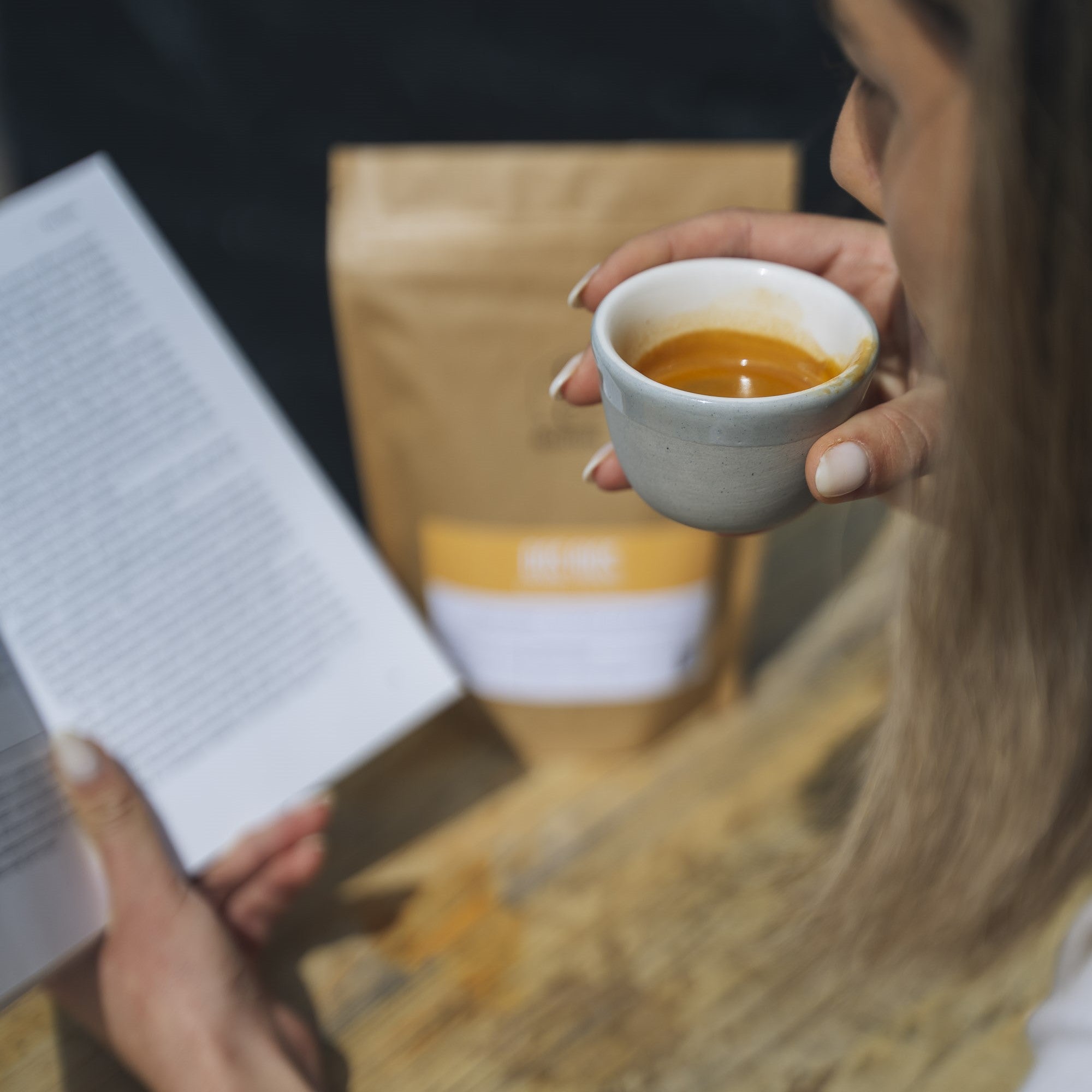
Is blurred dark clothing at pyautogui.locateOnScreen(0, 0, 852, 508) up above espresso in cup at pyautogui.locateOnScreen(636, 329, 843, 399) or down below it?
above

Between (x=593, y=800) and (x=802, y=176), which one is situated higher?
(x=802, y=176)

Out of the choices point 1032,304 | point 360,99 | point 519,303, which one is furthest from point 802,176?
point 1032,304

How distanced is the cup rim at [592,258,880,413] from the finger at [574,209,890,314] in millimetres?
75

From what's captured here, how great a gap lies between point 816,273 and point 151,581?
473 mm

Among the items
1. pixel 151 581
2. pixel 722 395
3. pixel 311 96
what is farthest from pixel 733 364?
pixel 311 96

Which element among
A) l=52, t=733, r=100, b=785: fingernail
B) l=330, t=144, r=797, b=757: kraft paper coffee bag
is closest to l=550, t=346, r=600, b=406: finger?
l=330, t=144, r=797, b=757: kraft paper coffee bag

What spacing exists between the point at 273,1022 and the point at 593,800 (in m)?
0.28

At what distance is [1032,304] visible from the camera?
0.30m

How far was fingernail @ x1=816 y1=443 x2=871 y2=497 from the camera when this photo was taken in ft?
1.22

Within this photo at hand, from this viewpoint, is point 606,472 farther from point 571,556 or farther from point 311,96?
point 311,96

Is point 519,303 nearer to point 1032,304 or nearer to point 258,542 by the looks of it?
point 258,542

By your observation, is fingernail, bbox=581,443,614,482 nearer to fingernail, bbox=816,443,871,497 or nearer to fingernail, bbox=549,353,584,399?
fingernail, bbox=549,353,584,399

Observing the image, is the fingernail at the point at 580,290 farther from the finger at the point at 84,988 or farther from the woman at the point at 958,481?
the finger at the point at 84,988

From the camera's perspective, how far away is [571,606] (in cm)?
74
